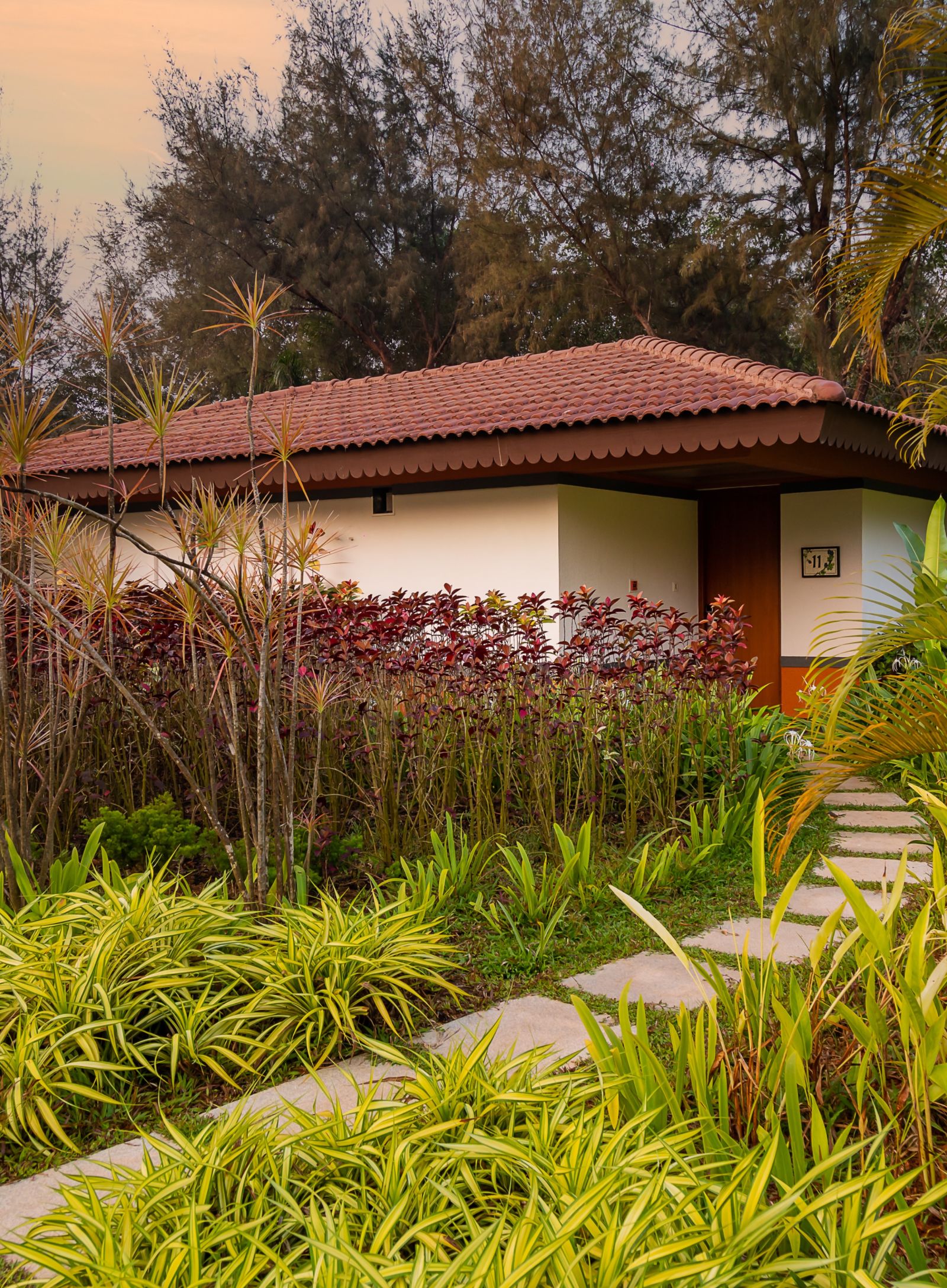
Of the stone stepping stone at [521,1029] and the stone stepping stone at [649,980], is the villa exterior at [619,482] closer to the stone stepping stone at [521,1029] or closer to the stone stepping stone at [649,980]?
the stone stepping stone at [649,980]

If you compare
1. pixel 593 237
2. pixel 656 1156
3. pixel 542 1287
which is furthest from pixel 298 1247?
pixel 593 237

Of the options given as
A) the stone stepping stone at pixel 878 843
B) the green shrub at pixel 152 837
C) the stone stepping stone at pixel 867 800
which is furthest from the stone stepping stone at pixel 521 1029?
the stone stepping stone at pixel 867 800

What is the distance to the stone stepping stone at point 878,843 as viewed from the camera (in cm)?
537

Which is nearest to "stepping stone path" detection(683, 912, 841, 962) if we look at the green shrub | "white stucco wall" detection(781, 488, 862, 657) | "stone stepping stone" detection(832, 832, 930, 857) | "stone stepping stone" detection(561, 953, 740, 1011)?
"stone stepping stone" detection(561, 953, 740, 1011)

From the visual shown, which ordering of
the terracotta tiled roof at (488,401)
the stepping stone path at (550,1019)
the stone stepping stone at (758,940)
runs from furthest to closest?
the terracotta tiled roof at (488,401) < the stone stepping stone at (758,940) < the stepping stone path at (550,1019)


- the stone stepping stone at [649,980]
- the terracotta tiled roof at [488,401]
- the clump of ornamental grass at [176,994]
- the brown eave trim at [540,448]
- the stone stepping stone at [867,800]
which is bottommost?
the stone stepping stone at [867,800]

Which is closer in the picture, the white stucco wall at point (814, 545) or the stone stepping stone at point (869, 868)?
the stone stepping stone at point (869, 868)

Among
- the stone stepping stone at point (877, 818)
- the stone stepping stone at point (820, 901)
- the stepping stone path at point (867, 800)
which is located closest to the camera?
→ the stone stepping stone at point (820, 901)

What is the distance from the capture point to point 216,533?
377 centimetres

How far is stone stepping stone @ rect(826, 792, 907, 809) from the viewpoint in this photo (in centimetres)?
667

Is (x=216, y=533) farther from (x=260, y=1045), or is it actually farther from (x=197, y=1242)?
(x=197, y=1242)

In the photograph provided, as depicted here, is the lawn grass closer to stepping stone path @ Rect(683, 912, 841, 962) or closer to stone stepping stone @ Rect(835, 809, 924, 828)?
stepping stone path @ Rect(683, 912, 841, 962)

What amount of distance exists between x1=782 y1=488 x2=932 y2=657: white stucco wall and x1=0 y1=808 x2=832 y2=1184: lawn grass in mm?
4454

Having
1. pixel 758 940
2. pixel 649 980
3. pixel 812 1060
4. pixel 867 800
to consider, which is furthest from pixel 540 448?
pixel 812 1060
